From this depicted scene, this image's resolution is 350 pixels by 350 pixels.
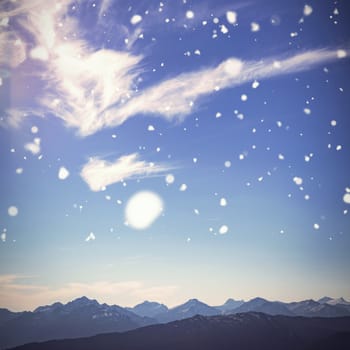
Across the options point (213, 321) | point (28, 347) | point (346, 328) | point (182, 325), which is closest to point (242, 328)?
point (213, 321)

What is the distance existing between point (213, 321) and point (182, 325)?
51.1ft

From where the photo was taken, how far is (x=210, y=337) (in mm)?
Answer: 150125

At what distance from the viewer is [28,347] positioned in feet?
452

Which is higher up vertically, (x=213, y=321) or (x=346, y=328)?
(x=213, y=321)

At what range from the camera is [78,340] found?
493ft

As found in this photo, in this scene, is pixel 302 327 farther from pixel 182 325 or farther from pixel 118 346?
pixel 118 346

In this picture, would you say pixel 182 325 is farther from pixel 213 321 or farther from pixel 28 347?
pixel 28 347

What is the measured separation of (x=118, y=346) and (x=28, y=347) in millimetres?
35082

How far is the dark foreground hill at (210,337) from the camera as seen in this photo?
465ft

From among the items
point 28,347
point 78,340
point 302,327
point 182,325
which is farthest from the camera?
point 302,327

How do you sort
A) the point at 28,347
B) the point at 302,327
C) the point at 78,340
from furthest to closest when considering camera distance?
the point at 302,327
the point at 78,340
the point at 28,347

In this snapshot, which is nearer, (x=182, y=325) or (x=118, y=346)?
(x=118, y=346)

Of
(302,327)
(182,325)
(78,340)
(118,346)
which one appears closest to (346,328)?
(302,327)

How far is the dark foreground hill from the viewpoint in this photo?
14188 centimetres
